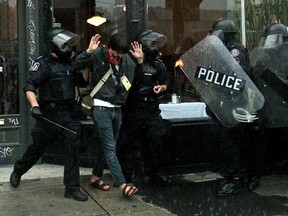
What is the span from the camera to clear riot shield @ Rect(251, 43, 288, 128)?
557 cm

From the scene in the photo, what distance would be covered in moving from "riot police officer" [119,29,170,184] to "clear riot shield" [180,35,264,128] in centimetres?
44

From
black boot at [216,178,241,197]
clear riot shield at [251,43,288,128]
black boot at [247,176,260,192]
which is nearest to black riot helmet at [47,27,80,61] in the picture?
clear riot shield at [251,43,288,128]

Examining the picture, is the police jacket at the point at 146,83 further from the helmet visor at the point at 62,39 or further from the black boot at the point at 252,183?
the black boot at the point at 252,183

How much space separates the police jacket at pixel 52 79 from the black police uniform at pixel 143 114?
75 centimetres

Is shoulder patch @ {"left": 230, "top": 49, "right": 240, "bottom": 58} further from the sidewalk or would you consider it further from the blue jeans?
the sidewalk

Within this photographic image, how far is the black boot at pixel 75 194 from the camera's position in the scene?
17.4ft

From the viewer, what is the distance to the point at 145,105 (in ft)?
18.5

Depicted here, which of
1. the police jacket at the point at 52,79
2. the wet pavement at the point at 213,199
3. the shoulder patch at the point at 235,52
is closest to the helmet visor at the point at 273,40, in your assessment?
the shoulder patch at the point at 235,52

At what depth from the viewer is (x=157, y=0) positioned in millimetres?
6695

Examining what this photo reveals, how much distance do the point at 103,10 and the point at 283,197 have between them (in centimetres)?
350

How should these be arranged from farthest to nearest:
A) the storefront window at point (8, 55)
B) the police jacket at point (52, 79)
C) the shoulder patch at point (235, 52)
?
the storefront window at point (8, 55), the shoulder patch at point (235, 52), the police jacket at point (52, 79)

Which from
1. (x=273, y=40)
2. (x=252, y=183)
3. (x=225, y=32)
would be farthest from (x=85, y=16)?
(x=252, y=183)

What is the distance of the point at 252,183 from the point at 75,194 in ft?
7.24

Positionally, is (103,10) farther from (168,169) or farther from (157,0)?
(168,169)
